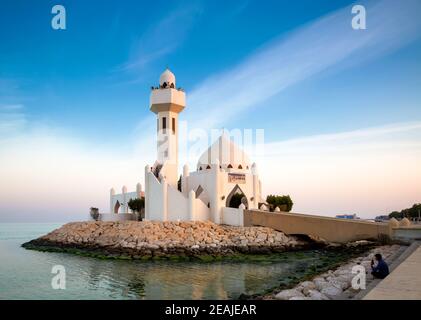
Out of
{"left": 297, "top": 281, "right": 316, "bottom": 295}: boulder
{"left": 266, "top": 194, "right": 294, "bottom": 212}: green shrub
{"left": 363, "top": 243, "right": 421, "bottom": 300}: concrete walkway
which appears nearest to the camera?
{"left": 363, "top": 243, "right": 421, "bottom": 300}: concrete walkway

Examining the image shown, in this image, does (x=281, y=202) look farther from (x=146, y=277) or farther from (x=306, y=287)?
(x=306, y=287)

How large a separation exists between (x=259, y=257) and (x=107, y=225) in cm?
1270

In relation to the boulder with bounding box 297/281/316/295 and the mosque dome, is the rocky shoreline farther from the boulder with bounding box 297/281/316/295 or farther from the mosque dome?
the boulder with bounding box 297/281/316/295

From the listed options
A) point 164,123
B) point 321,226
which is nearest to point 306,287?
point 321,226

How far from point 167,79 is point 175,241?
14.4 metres

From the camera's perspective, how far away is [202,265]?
66.6 ft

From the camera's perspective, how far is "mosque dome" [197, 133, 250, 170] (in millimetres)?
32625

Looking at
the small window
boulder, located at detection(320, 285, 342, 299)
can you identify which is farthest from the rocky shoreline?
boulder, located at detection(320, 285, 342, 299)

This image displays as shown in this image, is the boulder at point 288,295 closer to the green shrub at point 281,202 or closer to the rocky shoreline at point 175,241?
the rocky shoreline at point 175,241

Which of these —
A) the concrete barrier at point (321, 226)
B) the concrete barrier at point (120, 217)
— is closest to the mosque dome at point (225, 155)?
the concrete barrier at point (321, 226)

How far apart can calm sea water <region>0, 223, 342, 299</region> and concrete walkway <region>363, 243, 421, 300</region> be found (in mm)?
4894

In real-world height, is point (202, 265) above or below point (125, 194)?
below
